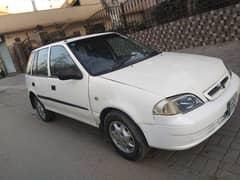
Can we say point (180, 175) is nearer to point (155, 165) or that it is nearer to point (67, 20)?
point (155, 165)

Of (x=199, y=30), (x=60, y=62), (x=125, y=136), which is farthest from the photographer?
(x=199, y=30)

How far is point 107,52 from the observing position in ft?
12.1

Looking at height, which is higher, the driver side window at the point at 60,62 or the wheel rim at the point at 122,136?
the driver side window at the point at 60,62

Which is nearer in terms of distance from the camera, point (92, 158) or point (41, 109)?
point (92, 158)

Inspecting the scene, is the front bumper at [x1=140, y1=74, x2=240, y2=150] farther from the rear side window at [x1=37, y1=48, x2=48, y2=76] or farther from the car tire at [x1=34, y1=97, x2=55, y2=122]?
the car tire at [x1=34, y1=97, x2=55, y2=122]

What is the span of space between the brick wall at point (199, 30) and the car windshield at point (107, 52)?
2.85m

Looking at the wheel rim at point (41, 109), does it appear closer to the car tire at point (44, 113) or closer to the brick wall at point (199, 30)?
the car tire at point (44, 113)

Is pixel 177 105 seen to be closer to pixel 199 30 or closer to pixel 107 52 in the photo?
pixel 107 52

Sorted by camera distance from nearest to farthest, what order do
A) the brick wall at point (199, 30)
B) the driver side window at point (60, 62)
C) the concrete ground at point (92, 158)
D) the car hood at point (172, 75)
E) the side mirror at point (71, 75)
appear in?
the car hood at point (172, 75)
the concrete ground at point (92, 158)
the side mirror at point (71, 75)
the driver side window at point (60, 62)
the brick wall at point (199, 30)

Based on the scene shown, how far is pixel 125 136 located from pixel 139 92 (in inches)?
27.1

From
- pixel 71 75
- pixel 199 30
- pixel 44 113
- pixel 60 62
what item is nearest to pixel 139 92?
pixel 71 75

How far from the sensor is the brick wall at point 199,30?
6848mm

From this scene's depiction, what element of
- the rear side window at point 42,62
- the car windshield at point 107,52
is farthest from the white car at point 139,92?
the rear side window at point 42,62

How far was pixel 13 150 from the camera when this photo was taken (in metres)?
4.19
